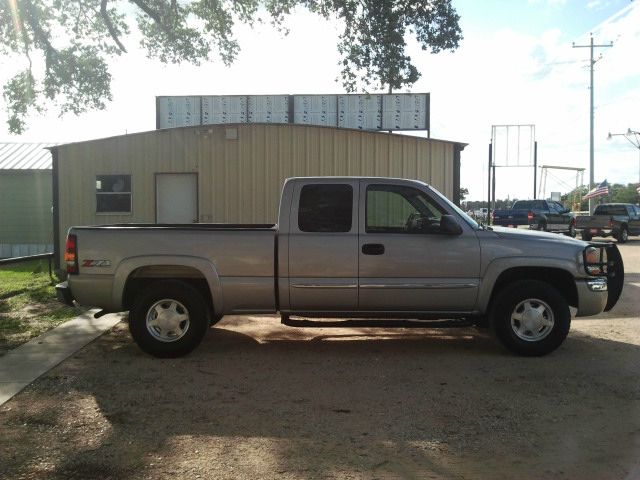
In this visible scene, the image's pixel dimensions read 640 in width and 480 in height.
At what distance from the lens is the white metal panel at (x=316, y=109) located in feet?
71.6

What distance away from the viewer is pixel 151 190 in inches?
527

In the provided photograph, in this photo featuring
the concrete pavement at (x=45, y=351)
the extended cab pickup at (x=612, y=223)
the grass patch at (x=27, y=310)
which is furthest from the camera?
the extended cab pickup at (x=612, y=223)

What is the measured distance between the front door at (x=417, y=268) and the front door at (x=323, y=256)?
0.40 feet

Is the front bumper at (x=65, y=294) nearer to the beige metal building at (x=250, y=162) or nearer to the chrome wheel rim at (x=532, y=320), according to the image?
the chrome wheel rim at (x=532, y=320)

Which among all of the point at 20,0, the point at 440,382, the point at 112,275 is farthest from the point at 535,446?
the point at 20,0

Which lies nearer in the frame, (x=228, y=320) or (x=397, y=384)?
(x=397, y=384)

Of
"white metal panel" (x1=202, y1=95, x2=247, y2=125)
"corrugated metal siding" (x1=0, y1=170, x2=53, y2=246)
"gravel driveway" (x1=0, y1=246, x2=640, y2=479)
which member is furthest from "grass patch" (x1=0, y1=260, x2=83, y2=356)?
"white metal panel" (x1=202, y1=95, x2=247, y2=125)

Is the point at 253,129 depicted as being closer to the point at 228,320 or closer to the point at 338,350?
the point at 228,320

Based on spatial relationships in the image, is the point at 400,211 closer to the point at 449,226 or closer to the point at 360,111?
the point at 449,226

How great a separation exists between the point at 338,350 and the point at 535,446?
300 centimetres

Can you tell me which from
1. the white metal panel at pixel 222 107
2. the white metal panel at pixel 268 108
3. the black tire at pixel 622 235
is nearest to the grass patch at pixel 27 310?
the white metal panel at pixel 222 107

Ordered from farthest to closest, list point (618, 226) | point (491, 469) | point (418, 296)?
point (618, 226)
point (418, 296)
point (491, 469)

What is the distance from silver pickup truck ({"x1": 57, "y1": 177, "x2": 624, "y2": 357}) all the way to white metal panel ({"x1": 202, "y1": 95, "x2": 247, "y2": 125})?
1695 centimetres

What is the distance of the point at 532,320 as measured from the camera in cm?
628
